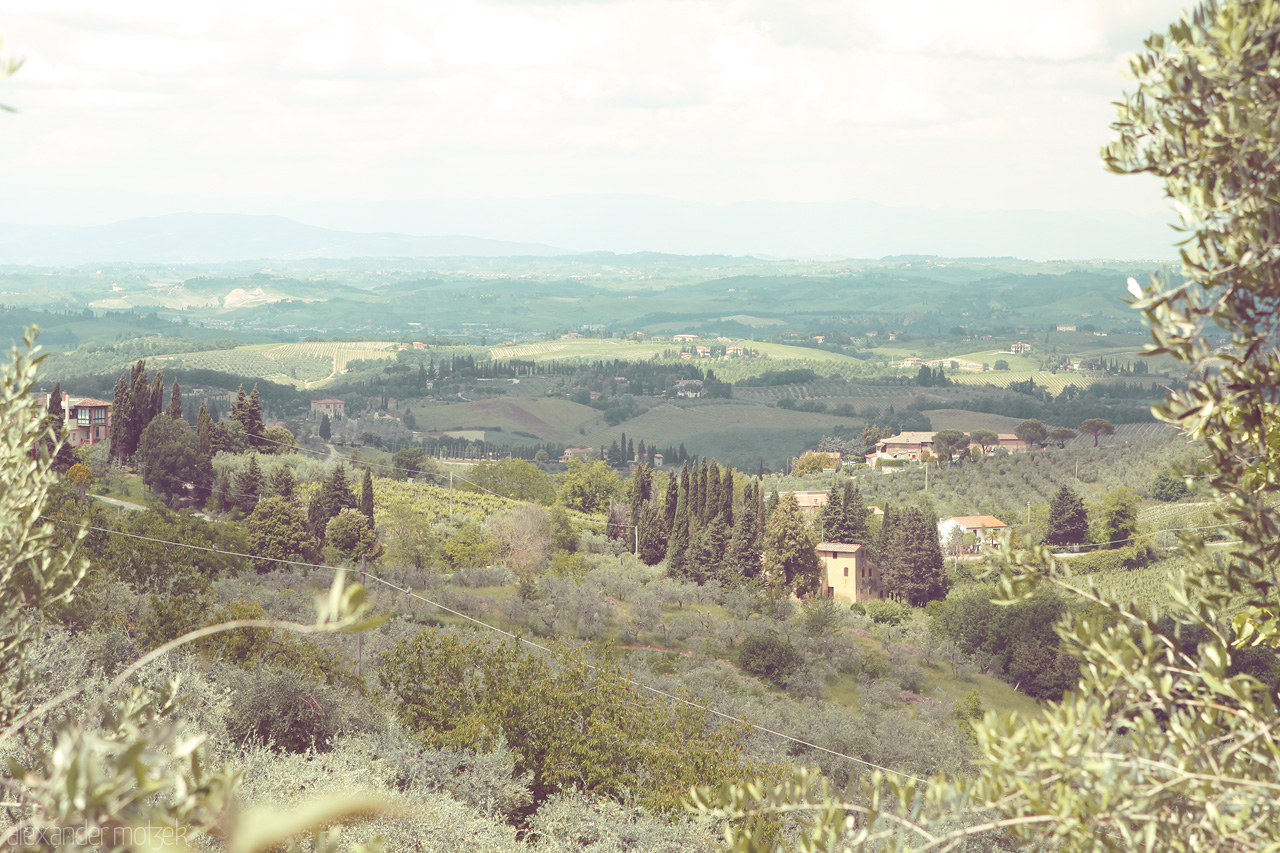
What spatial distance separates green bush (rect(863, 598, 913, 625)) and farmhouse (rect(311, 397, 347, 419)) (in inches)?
5315

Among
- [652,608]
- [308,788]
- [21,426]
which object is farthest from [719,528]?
[21,426]

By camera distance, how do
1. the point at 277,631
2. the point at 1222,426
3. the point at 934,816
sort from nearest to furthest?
the point at 934,816 → the point at 1222,426 → the point at 277,631

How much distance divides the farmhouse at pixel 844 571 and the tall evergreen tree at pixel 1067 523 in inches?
746

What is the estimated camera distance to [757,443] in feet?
568

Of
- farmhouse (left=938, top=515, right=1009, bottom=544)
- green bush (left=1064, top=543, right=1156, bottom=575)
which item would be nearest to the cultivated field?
farmhouse (left=938, top=515, right=1009, bottom=544)

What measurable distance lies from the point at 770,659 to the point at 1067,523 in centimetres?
4383

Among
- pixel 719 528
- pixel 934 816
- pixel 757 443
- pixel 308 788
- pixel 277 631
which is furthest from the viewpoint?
pixel 757 443

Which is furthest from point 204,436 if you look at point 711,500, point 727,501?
point 727,501

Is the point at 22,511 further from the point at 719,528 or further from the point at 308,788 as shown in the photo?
the point at 719,528

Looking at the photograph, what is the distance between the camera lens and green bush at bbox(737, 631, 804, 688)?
41.2 metres

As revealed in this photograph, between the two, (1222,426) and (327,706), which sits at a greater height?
(1222,426)

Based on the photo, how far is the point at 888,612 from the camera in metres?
59.5

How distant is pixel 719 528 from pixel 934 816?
61.6 m

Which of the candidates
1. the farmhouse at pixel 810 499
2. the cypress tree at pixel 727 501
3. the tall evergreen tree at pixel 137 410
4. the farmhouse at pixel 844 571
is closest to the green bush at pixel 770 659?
the farmhouse at pixel 844 571
